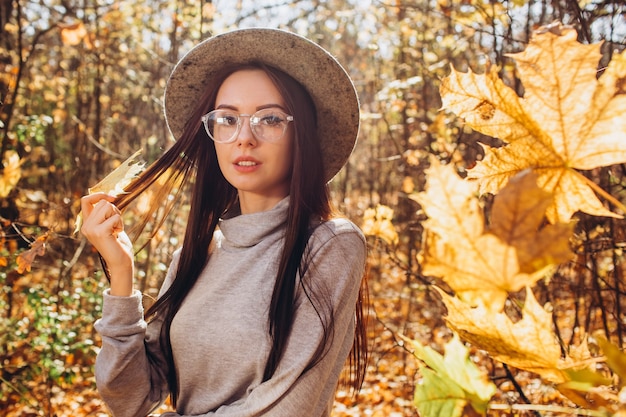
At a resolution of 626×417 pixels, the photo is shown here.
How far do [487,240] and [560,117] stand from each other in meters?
0.25

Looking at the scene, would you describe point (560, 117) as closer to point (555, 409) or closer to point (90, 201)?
point (555, 409)

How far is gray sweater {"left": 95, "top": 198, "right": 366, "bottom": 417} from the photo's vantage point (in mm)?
1332

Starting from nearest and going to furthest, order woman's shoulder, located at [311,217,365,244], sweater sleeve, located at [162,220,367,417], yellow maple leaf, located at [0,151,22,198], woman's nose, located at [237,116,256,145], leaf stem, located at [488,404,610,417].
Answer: leaf stem, located at [488,404,610,417] → sweater sleeve, located at [162,220,367,417] → woman's shoulder, located at [311,217,365,244] → woman's nose, located at [237,116,256,145] → yellow maple leaf, located at [0,151,22,198]

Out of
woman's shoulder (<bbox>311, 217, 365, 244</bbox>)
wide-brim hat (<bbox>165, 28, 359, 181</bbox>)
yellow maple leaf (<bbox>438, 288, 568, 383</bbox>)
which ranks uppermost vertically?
wide-brim hat (<bbox>165, 28, 359, 181</bbox>)

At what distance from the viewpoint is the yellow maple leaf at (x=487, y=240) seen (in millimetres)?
473

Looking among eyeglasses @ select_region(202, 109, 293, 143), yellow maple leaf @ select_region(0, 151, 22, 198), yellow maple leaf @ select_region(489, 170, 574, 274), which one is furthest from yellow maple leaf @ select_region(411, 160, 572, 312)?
yellow maple leaf @ select_region(0, 151, 22, 198)

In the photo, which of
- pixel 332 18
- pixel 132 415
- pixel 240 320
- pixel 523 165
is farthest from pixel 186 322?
pixel 332 18

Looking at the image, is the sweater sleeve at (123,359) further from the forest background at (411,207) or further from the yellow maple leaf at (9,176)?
the yellow maple leaf at (9,176)

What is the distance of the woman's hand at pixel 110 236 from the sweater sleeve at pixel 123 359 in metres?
0.05

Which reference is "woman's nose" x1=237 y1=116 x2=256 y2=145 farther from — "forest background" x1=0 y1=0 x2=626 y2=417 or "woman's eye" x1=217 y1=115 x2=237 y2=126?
"forest background" x1=0 y1=0 x2=626 y2=417

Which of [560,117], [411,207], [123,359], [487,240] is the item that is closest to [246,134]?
[123,359]

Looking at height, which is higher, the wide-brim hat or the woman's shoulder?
the wide-brim hat

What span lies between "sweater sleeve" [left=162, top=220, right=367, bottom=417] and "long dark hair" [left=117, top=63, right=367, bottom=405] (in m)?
0.02

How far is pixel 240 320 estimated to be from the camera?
1.46 meters
